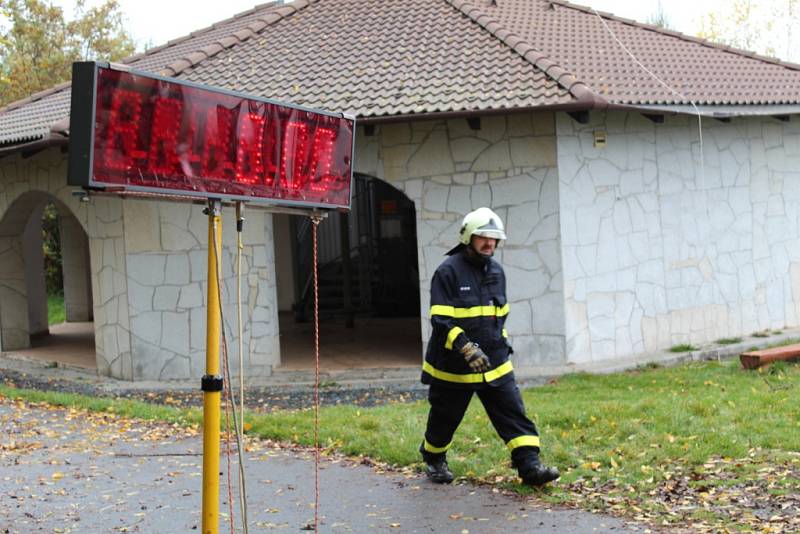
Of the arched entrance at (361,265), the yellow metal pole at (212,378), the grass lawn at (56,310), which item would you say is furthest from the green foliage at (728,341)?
the grass lawn at (56,310)

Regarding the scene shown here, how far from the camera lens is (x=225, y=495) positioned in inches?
293

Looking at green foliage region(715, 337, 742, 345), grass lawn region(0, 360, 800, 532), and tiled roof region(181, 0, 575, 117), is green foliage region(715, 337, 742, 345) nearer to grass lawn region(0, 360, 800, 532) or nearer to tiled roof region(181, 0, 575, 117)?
grass lawn region(0, 360, 800, 532)

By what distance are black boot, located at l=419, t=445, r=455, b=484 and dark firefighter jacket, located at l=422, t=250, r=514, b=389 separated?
599 mm

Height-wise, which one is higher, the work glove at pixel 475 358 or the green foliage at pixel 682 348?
the work glove at pixel 475 358

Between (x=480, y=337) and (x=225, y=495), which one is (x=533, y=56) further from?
(x=225, y=495)

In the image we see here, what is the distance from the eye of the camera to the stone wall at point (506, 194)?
1339cm

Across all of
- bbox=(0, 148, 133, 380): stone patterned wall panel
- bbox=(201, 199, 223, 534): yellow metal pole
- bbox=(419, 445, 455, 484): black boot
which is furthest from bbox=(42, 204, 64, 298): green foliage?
bbox=(201, 199, 223, 534): yellow metal pole

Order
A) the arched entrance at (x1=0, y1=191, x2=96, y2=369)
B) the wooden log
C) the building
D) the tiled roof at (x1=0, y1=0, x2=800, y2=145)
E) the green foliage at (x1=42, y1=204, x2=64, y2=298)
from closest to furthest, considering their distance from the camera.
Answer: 1. the wooden log
2. the tiled roof at (x1=0, y1=0, x2=800, y2=145)
3. the building
4. the arched entrance at (x1=0, y1=191, x2=96, y2=369)
5. the green foliage at (x1=42, y1=204, x2=64, y2=298)

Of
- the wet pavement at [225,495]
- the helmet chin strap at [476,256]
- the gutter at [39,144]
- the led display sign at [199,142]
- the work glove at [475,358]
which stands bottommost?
the wet pavement at [225,495]

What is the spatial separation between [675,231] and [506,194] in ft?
8.90

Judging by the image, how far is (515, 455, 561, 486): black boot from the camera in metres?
6.94

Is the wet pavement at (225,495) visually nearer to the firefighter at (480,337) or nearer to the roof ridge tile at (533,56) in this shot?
the firefighter at (480,337)

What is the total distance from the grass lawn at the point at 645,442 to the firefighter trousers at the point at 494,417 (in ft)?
1.02

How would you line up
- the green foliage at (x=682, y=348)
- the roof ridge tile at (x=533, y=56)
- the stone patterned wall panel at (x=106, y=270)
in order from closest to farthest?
the roof ridge tile at (x=533, y=56)
the stone patterned wall panel at (x=106, y=270)
the green foliage at (x=682, y=348)
